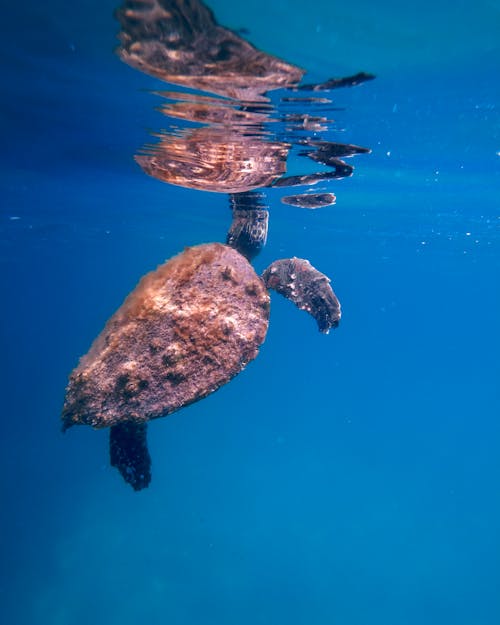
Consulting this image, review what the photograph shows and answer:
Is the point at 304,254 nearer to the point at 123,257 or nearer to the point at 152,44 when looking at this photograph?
the point at 123,257

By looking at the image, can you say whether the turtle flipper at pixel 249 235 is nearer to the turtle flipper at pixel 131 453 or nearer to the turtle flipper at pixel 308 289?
the turtle flipper at pixel 308 289

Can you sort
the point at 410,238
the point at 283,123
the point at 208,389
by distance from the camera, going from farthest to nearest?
the point at 410,238, the point at 283,123, the point at 208,389

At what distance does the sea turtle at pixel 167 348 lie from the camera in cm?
582

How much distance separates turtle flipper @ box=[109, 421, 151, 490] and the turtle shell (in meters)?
1.02

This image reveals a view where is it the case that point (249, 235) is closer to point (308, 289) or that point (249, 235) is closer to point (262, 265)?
point (308, 289)

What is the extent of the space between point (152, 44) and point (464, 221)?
23.3 m

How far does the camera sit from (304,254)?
48250 mm

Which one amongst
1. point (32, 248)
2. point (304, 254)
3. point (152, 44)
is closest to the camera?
point (152, 44)

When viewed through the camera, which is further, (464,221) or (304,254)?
(304,254)

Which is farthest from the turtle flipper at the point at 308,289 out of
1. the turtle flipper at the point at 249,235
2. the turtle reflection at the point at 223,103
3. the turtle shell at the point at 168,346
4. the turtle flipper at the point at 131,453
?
the turtle flipper at the point at 131,453

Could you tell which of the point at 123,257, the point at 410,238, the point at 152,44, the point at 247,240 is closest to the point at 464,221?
the point at 410,238

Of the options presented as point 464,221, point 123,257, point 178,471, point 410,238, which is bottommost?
point 178,471

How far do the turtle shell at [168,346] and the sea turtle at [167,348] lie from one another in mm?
13

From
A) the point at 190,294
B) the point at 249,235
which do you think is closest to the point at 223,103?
the point at 249,235
